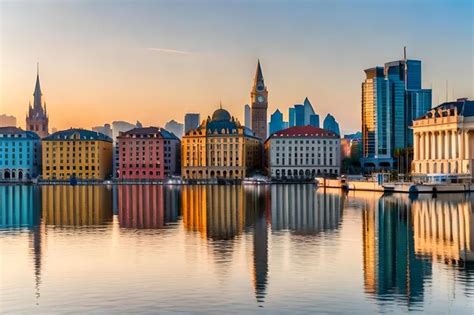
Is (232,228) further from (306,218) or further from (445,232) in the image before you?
(445,232)

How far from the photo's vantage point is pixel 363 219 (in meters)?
52.9

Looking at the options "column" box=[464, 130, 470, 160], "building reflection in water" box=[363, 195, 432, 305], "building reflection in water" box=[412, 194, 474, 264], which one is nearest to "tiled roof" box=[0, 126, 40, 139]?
"column" box=[464, 130, 470, 160]

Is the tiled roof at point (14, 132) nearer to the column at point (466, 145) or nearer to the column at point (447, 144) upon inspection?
the column at point (447, 144)

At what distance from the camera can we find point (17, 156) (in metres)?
187

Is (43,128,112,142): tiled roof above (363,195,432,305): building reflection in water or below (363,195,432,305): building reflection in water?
above

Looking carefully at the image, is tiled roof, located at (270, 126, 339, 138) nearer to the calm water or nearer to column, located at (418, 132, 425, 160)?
column, located at (418, 132, 425, 160)

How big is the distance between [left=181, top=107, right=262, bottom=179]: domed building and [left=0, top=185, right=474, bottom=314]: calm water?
12371 centimetres

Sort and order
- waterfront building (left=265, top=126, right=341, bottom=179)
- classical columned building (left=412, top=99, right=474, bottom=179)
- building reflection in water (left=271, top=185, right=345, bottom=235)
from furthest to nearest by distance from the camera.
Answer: waterfront building (left=265, top=126, right=341, bottom=179)
classical columned building (left=412, top=99, right=474, bottom=179)
building reflection in water (left=271, top=185, right=345, bottom=235)

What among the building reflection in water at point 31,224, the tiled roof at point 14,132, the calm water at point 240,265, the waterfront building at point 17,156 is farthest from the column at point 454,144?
the tiled roof at point 14,132

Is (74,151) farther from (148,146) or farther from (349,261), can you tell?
(349,261)

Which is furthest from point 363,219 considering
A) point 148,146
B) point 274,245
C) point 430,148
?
point 148,146

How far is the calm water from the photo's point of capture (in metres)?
24.1

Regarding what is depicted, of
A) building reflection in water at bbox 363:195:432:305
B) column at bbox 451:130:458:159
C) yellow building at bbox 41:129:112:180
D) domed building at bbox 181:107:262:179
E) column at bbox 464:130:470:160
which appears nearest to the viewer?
building reflection in water at bbox 363:195:432:305

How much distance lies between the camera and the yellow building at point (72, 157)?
595ft
